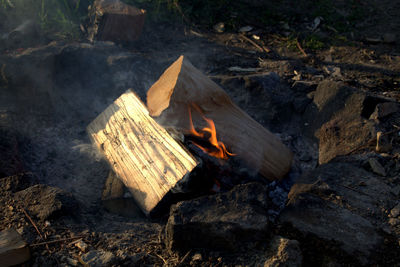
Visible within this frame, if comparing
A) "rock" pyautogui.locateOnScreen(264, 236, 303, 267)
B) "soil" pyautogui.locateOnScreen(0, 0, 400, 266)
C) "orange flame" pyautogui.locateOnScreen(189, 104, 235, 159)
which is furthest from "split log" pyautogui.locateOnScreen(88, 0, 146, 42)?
"rock" pyautogui.locateOnScreen(264, 236, 303, 267)

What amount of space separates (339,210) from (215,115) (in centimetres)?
112

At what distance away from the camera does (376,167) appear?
2.41 meters

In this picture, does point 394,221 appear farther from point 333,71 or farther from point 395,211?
point 333,71

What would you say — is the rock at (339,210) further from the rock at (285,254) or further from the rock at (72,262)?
the rock at (72,262)

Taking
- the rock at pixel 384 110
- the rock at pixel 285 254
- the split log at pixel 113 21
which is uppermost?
the split log at pixel 113 21

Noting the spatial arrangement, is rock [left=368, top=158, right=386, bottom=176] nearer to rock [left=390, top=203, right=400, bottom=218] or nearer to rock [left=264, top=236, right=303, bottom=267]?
rock [left=390, top=203, right=400, bottom=218]

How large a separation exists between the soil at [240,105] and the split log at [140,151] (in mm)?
212

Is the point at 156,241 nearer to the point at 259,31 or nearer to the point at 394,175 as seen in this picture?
the point at 394,175

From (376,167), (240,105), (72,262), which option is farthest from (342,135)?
(72,262)

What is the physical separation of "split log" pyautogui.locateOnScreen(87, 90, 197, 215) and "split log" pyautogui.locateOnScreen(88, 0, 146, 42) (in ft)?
6.36

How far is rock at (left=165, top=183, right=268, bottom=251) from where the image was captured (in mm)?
1923

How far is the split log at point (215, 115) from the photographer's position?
235cm

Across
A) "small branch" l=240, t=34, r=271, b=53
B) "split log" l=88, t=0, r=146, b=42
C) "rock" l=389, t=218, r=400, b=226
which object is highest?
"split log" l=88, t=0, r=146, b=42

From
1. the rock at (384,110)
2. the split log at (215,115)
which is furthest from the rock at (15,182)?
the rock at (384,110)
